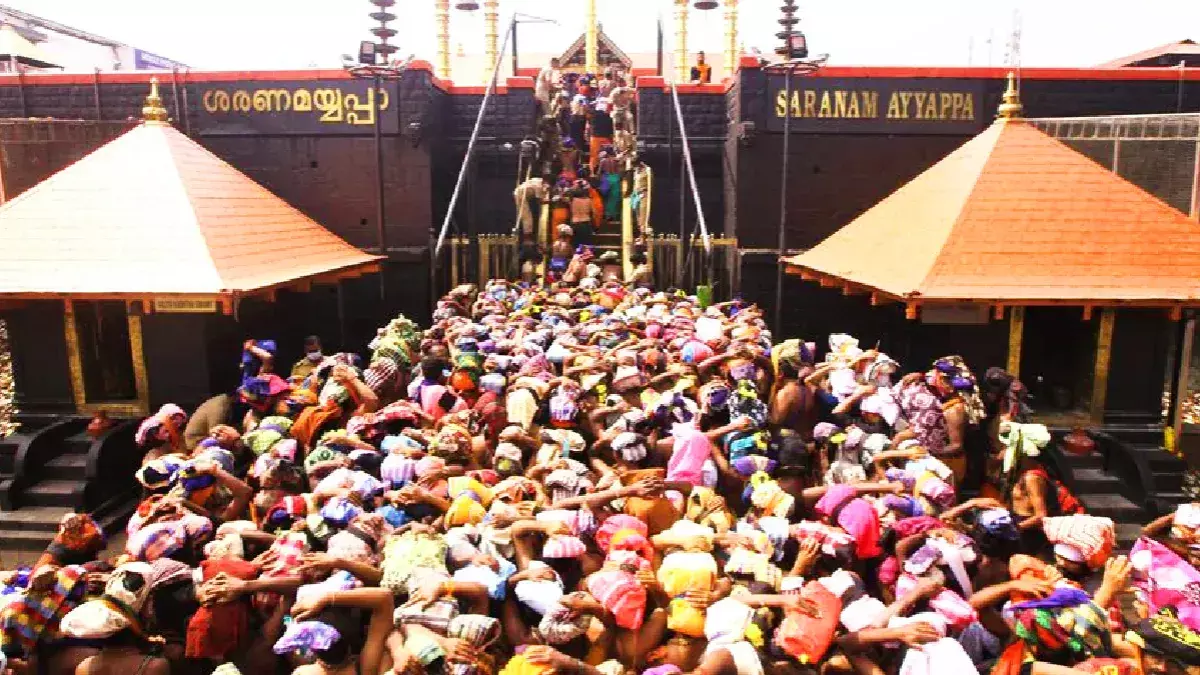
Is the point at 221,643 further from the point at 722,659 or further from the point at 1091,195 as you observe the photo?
the point at 1091,195

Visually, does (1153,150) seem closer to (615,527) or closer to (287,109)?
(615,527)

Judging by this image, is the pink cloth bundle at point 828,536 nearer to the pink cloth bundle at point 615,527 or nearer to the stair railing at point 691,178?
the pink cloth bundle at point 615,527

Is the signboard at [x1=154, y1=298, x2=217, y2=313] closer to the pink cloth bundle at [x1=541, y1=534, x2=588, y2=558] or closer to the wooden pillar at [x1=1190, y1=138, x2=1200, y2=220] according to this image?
the pink cloth bundle at [x1=541, y1=534, x2=588, y2=558]

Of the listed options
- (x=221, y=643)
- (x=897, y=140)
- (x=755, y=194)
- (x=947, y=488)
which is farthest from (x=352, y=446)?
(x=897, y=140)

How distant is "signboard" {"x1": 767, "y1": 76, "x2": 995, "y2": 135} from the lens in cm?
1285

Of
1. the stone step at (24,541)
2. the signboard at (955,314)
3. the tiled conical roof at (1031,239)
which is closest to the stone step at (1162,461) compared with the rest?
the tiled conical roof at (1031,239)

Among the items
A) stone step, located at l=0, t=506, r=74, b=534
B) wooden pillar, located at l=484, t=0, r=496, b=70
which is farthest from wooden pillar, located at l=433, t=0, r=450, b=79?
stone step, located at l=0, t=506, r=74, b=534

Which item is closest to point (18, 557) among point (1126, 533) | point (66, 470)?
point (66, 470)

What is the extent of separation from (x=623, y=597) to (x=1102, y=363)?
736cm

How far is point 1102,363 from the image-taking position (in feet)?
29.3

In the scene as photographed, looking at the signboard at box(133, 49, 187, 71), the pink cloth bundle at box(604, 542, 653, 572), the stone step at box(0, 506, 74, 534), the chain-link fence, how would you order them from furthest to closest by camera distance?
the signboard at box(133, 49, 187, 71) → the chain-link fence → the stone step at box(0, 506, 74, 534) → the pink cloth bundle at box(604, 542, 653, 572)

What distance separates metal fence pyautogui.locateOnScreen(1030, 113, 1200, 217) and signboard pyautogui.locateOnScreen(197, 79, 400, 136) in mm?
10214

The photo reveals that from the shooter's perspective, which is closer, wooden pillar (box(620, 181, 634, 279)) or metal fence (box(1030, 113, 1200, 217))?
metal fence (box(1030, 113, 1200, 217))

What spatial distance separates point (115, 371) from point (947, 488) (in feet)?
31.6
